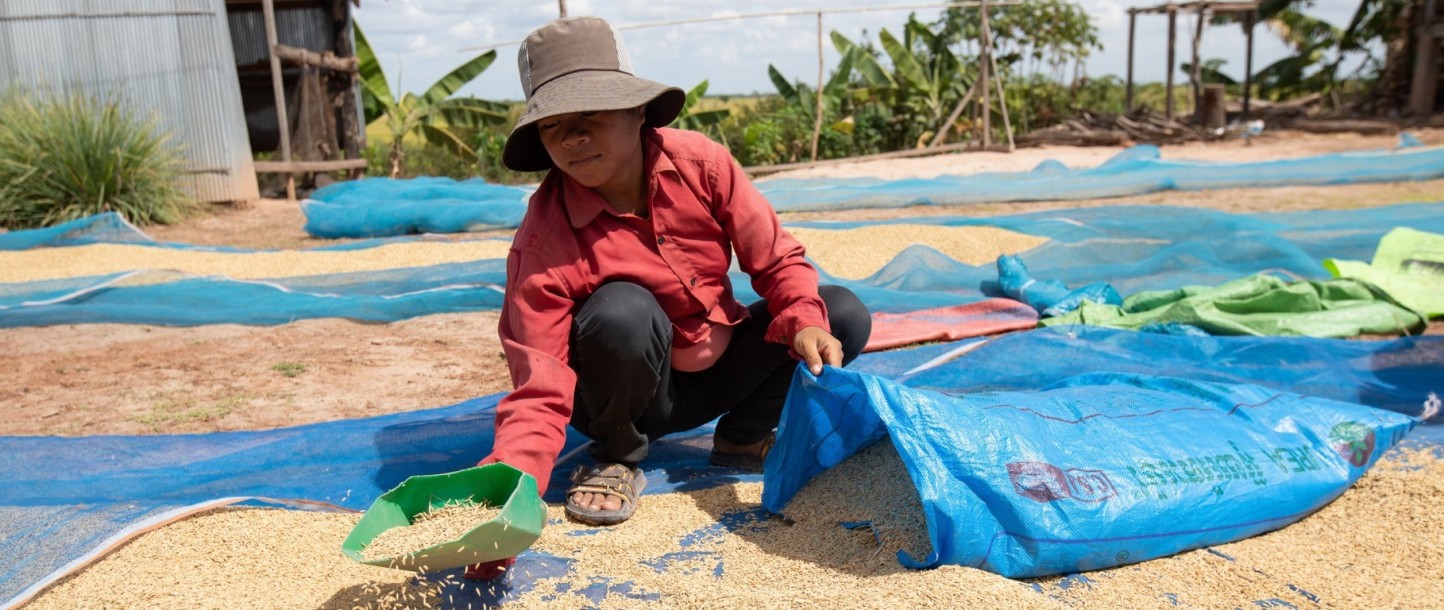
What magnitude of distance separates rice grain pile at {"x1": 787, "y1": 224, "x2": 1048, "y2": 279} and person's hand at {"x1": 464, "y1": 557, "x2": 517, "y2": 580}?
340 centimetres

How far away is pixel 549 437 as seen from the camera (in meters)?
1.93

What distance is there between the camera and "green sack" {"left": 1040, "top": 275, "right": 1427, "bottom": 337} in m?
3.54

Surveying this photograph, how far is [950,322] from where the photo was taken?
385 cm

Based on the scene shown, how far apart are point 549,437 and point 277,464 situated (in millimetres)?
858

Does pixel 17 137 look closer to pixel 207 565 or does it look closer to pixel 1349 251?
pixel 207 565

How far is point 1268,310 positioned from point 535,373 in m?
2.75

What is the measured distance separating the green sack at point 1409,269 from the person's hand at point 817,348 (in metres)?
2.68

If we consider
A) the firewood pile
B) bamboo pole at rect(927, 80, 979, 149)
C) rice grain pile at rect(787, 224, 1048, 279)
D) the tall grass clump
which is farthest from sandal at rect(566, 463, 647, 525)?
the firewood pile

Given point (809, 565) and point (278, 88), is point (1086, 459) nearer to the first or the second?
point (809, 565)

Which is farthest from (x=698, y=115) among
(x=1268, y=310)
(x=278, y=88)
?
(x=1268, y=310)

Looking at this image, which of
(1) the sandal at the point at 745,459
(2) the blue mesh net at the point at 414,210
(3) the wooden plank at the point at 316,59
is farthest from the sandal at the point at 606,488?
(3) the wooden plank at the point at 316,59

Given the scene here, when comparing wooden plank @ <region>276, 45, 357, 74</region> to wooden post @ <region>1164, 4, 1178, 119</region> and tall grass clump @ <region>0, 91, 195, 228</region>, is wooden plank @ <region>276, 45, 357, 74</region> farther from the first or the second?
wooden post @ <region>1164, 4, 1178, 119</region>

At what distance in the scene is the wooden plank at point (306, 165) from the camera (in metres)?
9.40

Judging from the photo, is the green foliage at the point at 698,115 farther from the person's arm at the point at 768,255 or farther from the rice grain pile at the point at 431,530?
the rice grain pile at the point at 431,530
